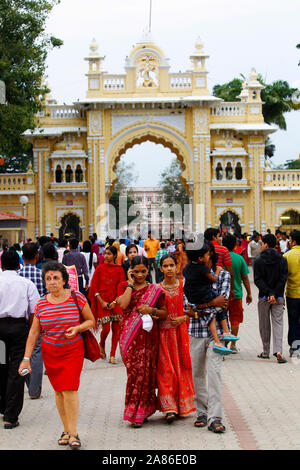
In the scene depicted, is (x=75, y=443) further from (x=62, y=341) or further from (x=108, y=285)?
(x=108, y=285)

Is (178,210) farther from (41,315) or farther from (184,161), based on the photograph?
(41,315)

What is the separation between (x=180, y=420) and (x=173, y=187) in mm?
50819

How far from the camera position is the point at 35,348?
8078 millimetres

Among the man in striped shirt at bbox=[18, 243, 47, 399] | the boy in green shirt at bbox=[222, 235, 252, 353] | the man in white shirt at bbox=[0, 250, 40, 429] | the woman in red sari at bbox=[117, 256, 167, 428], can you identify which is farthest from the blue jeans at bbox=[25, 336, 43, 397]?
the boy in green shirt at bbox=[222, 235, 252, 353]

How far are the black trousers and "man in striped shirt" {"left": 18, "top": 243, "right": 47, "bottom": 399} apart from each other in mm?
771

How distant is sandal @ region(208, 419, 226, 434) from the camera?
21.0ft

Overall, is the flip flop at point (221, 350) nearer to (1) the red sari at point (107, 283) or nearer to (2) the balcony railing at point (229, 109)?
(1) the red sari at point (107, 283)

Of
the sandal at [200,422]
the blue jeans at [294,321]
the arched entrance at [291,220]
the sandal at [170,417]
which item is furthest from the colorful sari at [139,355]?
the arched entrance at [291,220]

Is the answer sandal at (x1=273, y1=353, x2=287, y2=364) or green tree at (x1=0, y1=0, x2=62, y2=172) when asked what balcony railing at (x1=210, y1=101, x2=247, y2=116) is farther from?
sandal at (x1=273, y1=353, x2=287, y2=364)

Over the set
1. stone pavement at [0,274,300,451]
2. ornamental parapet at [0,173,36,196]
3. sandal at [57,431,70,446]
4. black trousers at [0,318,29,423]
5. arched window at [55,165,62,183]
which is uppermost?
arched window at [55,165,62,183]

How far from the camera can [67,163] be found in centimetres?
3278

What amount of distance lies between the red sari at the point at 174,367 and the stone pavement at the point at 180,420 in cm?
19
